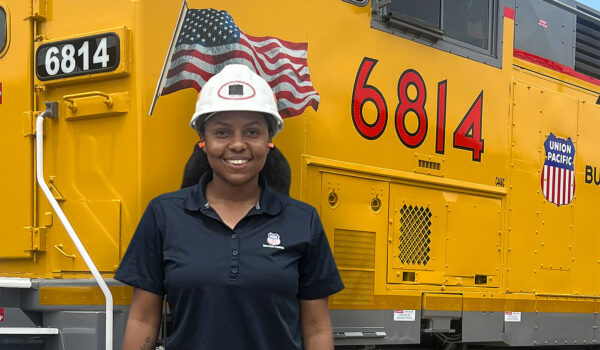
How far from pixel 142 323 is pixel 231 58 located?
176 centimetres

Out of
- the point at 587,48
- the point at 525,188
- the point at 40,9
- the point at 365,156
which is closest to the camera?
the point at 40,9

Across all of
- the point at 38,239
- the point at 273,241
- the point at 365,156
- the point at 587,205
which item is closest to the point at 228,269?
the point at 273,241

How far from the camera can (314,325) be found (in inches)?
109

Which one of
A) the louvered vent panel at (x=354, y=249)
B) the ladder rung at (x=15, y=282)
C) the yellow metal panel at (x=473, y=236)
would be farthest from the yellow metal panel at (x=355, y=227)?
the ladder rung at (x=15, y=282)

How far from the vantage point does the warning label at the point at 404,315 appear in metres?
4.78

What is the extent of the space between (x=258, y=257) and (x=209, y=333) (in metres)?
0.29

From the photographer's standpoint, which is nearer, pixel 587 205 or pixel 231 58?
pixel 231 58

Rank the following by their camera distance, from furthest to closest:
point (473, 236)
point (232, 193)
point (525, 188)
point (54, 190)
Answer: point (525, 188) → point (473, 236) → point (54, 190) → point (232, 193)

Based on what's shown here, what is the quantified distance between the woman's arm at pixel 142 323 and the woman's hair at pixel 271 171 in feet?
2.53

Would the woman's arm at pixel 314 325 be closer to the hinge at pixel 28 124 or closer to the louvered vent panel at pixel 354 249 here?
the louvered vent panel at pixel 354 249

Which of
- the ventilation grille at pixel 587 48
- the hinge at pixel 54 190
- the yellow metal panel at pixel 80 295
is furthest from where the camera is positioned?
the ventilation grille at pixel 587 48

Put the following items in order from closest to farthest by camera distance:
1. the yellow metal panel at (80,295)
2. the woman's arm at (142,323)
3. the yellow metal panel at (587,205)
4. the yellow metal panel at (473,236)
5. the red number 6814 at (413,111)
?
the woman's arm at (142,323) < the yellow metal panel at (80,295) < the red number 6814 at (413,111) < the yellow metal panel at (473,236) < the yellow metal panel at (587,205)

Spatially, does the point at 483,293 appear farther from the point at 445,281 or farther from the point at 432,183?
the point at 432,183

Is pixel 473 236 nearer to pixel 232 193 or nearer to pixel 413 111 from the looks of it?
pixel 413 111
